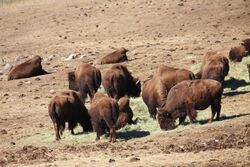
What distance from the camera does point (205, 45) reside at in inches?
1316

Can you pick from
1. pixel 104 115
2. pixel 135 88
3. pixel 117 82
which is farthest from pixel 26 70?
pixel 104 115

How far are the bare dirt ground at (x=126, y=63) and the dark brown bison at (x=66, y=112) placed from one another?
15.8 inches

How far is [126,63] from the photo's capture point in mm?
31422

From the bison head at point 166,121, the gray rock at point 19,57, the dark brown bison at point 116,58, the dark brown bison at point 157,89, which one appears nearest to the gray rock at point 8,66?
the gray rock at point 19,57

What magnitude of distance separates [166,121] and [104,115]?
5.38 ft

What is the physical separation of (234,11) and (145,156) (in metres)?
26.2

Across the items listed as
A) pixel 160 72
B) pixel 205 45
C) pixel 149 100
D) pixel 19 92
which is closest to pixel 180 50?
pixel 205 45

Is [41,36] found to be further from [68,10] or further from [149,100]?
[149,100]

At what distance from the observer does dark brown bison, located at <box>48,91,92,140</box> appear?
728 inches

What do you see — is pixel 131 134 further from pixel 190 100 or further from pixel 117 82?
pixel 117 82

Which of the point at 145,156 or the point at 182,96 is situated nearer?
the point at 145,156

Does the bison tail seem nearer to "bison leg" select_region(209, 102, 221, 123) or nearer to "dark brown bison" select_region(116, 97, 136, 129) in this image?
"dark brown bison" select_region(116, 97, 136, 129)

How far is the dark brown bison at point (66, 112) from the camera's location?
18.5 m

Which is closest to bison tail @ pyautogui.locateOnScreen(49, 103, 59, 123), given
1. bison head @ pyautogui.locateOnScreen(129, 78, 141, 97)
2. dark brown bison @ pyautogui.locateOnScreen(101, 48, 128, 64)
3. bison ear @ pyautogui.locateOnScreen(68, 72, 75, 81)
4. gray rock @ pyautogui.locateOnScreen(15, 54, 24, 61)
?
bison head @ pyautogui.locateOnScreen(129, 78, 141, 97)
